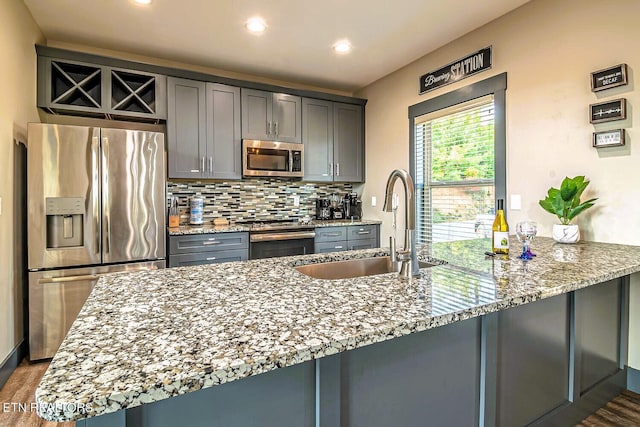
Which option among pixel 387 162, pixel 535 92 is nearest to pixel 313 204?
pixel 387 162

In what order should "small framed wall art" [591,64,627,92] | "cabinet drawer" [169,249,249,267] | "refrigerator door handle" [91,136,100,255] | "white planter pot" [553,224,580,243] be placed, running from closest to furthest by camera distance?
"small framed wall art" [591,64,627,92]
"white planter pot" [553,224,580,243]
"refrigerator door handle" [91,136,100,255]
"cabinet drawer" [169,249,249,267]

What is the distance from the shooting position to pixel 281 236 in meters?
3.45

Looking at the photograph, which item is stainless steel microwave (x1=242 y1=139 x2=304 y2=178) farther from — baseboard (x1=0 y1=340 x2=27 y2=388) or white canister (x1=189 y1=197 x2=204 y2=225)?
baseboard (x1=0 y1=340 x2=27 y2=388)

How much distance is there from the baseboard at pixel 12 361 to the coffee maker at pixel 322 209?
305 centimetres

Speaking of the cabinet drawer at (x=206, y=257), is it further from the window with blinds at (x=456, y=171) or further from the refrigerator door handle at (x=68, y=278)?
the window with blinds at (x=456, y=171)

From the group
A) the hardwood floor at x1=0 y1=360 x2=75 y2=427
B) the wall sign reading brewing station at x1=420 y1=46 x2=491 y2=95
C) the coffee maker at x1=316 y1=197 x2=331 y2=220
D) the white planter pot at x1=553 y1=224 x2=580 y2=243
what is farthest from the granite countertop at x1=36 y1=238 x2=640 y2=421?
the coffee maker at x1=316 y1=197 x2=331 y2=220

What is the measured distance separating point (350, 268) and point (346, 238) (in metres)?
2.08

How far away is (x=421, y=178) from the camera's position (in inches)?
140

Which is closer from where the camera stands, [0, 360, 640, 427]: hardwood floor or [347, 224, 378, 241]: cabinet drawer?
[0, 360, 640, 427]: hardwood floor

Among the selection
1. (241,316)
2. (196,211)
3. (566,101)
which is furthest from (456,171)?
(241,316)

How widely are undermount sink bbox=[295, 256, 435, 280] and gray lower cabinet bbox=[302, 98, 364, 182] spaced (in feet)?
7.59

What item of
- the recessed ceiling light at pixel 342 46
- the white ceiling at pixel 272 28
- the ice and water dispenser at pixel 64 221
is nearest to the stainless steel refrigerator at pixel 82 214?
the ice and water dispenser at pixel 64 221

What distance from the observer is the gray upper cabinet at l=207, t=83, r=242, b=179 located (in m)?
3.46

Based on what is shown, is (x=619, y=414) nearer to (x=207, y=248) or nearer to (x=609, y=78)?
(x=609, y=78)
